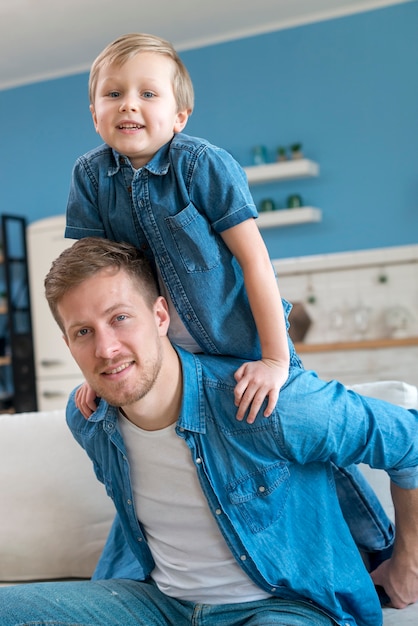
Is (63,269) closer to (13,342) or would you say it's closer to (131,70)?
(131,70)

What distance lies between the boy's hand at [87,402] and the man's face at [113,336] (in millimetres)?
147

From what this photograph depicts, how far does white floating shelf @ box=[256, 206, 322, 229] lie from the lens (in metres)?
5.83

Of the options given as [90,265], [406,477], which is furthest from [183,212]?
[406,477]

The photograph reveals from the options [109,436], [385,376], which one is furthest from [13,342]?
[109,436]

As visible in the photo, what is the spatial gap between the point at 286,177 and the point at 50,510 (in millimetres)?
4233

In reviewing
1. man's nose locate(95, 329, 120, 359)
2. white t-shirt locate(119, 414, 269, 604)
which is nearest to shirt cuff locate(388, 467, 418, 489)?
white t-shirt locate(119, 414, 269, 604)

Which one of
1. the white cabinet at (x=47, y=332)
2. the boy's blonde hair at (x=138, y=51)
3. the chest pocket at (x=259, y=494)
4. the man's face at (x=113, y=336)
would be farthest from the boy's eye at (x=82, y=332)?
the white cabinet at (x=47, y=332)

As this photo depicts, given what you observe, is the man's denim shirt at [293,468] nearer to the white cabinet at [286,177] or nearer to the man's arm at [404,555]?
the man's arm at [404,555]

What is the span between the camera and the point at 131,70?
1.69 meters

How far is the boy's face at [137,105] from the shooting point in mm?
1671

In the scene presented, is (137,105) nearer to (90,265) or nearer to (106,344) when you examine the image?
(90,265)

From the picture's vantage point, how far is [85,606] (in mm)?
1668

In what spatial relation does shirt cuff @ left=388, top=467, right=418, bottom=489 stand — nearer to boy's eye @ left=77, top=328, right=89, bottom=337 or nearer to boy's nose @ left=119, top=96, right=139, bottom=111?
boy's eye @ left=77, top=328, right=89, bottom=337

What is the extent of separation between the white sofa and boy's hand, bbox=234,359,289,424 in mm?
539
